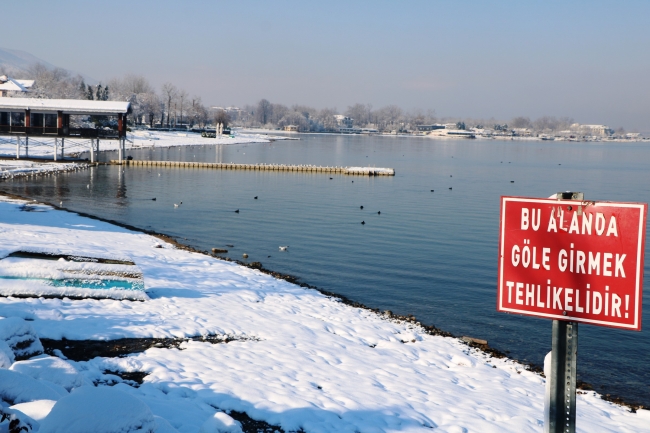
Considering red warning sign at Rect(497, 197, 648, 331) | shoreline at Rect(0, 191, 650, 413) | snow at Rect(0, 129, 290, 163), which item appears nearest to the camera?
red warning sign at Rect(497, 197, 648, 331)

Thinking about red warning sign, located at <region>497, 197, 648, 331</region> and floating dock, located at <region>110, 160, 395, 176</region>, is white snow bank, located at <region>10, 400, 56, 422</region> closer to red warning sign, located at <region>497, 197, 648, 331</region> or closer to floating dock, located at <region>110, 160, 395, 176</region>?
red warning sign, located at <region>497, 197, 648, 331</region>

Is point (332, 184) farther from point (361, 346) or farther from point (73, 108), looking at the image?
point (361, 346)

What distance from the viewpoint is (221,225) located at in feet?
122

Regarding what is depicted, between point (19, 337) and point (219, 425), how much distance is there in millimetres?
3579

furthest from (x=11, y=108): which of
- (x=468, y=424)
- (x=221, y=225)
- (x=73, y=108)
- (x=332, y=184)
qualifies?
(x=468, y=424)

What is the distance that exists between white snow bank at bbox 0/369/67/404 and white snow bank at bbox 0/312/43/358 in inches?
88.5

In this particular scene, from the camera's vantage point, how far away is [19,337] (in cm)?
924

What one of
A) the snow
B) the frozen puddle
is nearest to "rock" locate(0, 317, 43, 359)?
the frozen puddle

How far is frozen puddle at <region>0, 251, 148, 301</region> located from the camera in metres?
15.1

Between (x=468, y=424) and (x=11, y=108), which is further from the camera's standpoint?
(x=11, y=108)

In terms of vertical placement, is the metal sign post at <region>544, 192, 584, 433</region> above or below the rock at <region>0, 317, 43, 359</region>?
above

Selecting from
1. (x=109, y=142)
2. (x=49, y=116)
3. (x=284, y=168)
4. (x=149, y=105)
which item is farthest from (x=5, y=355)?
(x=149, y=105)

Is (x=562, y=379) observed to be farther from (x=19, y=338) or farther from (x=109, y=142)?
(x=109, y=142)

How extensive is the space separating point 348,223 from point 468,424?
2997 cm
